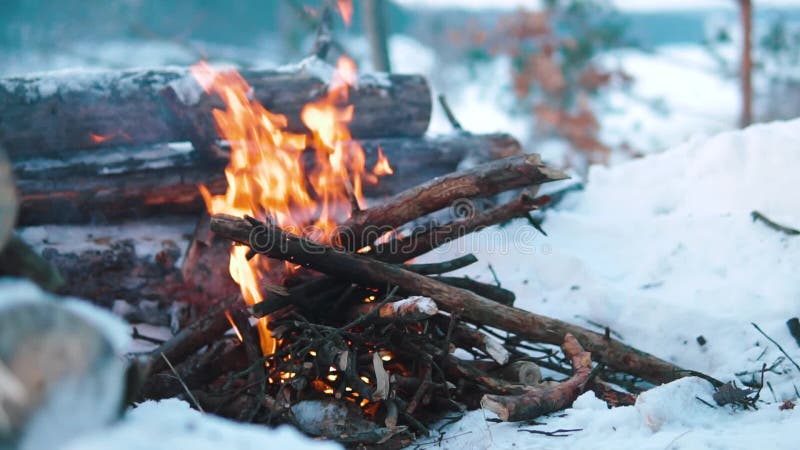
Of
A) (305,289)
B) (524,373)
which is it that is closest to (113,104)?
(305,289)

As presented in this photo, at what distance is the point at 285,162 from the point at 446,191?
1.30 m

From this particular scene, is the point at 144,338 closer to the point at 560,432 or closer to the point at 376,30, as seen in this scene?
the point at 560,432

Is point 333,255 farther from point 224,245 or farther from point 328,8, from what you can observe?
point 328,8

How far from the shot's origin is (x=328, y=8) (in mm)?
5621

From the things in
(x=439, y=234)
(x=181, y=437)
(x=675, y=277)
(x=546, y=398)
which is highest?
(x=181, y=437)

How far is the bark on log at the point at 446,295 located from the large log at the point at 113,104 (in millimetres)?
1538

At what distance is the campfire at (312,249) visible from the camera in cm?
300

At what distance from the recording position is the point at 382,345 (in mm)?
3102

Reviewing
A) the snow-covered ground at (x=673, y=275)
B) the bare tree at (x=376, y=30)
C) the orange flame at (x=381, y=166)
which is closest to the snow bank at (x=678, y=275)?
the snow-covered ground at (x=673, y=275)

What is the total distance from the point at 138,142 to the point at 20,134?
720 mm

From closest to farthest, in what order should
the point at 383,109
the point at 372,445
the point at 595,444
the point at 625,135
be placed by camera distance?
1. the point at 595,444
2. the point at 372,445
3. the point at 383,109
4. the point at 625,135

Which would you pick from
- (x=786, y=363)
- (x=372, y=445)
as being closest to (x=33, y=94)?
(x=372, y=445)

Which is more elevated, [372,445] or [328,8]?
[328,8]

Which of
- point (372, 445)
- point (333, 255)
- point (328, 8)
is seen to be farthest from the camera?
point (328, 8)
